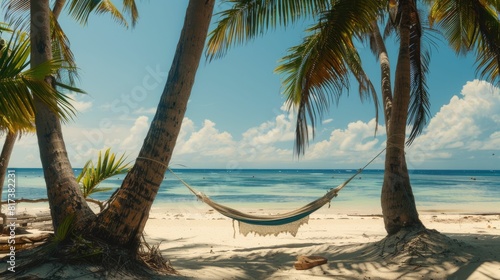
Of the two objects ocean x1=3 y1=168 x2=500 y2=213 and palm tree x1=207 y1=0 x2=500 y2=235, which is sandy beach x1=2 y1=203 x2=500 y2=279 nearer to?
palm tree x1=207 y1=0 x2=500 y2=235

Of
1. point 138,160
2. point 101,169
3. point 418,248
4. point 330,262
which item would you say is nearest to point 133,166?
point 138,160

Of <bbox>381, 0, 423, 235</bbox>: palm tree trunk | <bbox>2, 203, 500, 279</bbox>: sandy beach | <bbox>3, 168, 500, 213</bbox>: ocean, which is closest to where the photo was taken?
<bbox>2, 203, 500, 279</bbox>: sandy beach

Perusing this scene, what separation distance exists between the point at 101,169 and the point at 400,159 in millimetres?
2672

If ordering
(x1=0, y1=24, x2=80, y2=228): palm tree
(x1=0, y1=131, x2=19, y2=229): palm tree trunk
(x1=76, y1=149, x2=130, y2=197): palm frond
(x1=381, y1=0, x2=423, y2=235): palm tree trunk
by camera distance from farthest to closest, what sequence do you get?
1. (x1=0, y1=131, x2=19, y2=229): palm tree trunk
2. (x1=381, y1=0, x2=423, y2=235): palm tree trunk
3. (x1=76, y1=149, x2=130, y2=197): palm frond
4. (x1=0, y1=24, x2=80, y2=228): palm tree

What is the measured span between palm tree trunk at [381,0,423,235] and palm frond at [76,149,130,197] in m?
2.34

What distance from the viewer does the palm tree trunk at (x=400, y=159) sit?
3.71 metres

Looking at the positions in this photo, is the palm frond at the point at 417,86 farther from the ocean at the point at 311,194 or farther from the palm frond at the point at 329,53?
the ocean at the point at 311,194

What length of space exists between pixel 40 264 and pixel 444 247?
9.69 feet

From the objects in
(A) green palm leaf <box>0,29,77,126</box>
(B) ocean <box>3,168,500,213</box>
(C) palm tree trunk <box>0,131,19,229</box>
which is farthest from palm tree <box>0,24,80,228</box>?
(B) ocean <box>3,168,500,213</box>

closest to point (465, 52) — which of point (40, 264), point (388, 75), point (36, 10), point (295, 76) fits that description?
point (388, 75)

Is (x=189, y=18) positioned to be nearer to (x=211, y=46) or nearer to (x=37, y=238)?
Answer: (x=211, y=46)

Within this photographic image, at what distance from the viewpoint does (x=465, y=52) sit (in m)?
6.03

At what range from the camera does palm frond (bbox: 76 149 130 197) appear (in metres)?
3.57

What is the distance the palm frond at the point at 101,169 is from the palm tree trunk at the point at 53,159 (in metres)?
0.71
